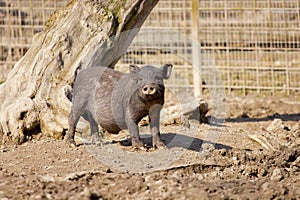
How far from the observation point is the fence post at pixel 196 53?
11.3 metres

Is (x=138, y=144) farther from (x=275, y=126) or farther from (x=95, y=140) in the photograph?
(x=275, y=126)

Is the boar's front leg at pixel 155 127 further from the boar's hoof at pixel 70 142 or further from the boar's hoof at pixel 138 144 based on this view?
the boar's hoof at pixel 70 142

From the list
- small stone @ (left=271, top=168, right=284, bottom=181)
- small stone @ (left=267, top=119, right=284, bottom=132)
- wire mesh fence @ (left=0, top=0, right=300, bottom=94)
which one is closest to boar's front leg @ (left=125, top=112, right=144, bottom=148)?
small stone @ (left=271, top=168, right=284, bottom=181)

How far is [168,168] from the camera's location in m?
6.45

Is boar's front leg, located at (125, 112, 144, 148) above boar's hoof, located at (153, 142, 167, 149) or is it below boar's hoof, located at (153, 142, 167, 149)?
above

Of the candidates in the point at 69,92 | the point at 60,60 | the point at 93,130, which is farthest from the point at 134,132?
the point at 60,60

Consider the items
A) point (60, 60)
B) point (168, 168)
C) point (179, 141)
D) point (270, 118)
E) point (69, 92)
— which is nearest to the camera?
point (168, 168)

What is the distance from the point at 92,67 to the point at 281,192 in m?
2.88

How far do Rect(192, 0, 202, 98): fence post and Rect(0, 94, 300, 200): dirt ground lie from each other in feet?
8.44

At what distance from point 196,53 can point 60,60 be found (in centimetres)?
382

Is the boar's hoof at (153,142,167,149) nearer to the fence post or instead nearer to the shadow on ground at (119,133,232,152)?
the shadow on ground at (119,133,232,152)

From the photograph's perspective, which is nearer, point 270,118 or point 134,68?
point 134,68

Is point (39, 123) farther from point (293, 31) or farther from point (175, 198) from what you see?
point (293, 31)

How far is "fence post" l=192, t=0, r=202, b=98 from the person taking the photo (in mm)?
11344
